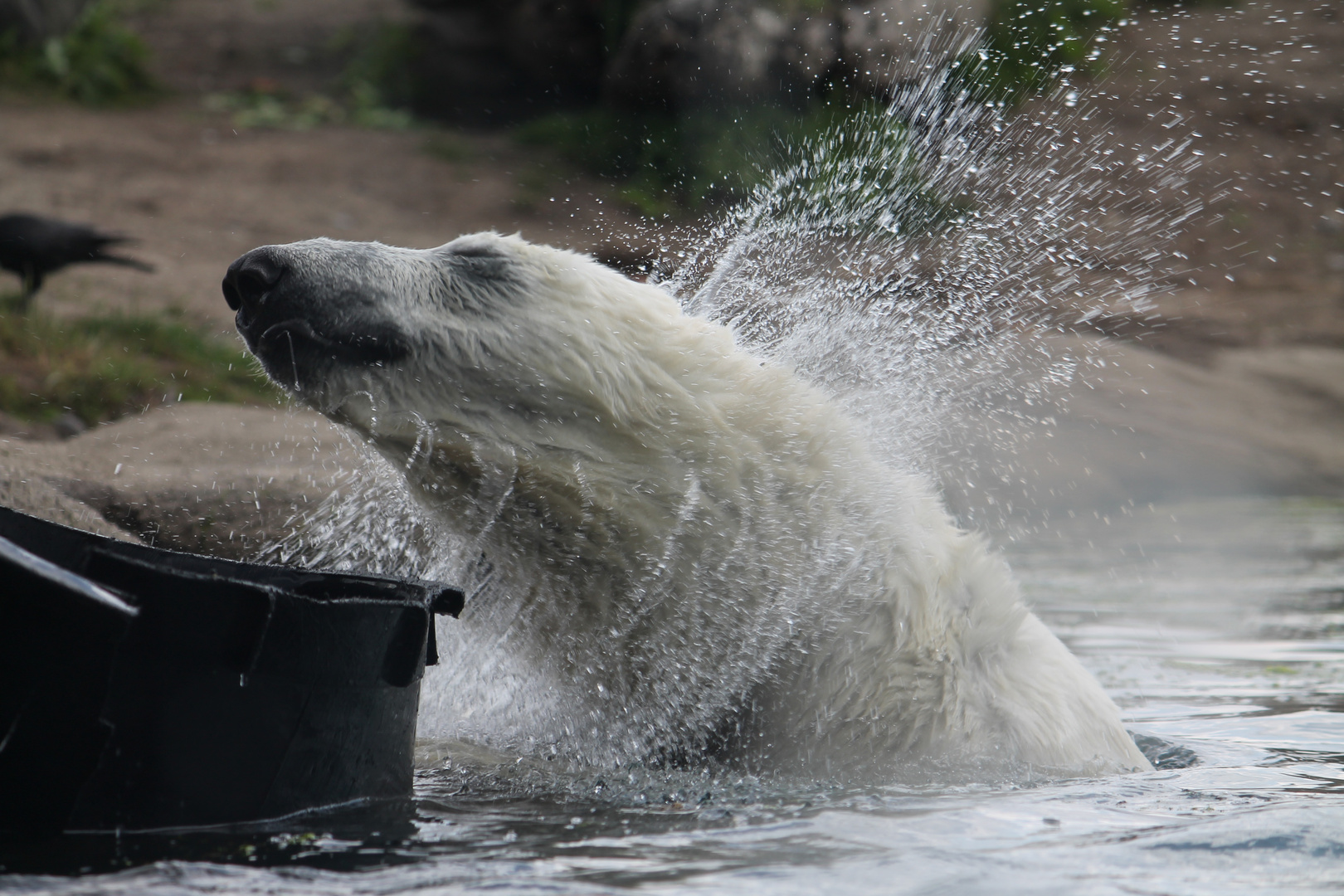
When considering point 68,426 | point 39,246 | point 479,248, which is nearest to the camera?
point 479,248

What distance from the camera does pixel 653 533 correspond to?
7.91 feet

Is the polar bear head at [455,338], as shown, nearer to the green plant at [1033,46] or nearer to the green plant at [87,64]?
the green plant at [1033,46]

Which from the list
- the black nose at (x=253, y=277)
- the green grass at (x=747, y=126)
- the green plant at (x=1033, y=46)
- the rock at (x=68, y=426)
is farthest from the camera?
the green plant at (x=1033, y=46)

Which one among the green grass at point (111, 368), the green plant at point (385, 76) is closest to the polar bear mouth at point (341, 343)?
the green grass at point (111, 368)

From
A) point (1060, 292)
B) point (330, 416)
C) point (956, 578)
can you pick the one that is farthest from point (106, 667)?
point (1060, 292)

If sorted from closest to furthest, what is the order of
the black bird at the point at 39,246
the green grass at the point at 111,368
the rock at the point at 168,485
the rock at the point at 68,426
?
1. the rock at the point at 168,485
2. the rock at the point at 68,426
3. the green grass at the point at 111,368
4. the black bird at the point at 39,246

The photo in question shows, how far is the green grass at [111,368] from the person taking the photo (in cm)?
582

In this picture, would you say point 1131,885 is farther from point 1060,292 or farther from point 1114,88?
point 1114,88

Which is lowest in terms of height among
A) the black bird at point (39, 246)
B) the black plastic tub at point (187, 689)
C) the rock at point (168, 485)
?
the black plastic tub at point (187, 689)

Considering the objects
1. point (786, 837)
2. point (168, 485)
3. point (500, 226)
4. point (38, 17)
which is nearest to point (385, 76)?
point (38, 17)

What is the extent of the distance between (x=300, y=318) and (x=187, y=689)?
2.54 ft

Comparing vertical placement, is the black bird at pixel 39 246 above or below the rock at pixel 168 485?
above

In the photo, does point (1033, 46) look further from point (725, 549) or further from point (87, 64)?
point (725, 549)

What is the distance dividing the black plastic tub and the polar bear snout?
1.50 ft
